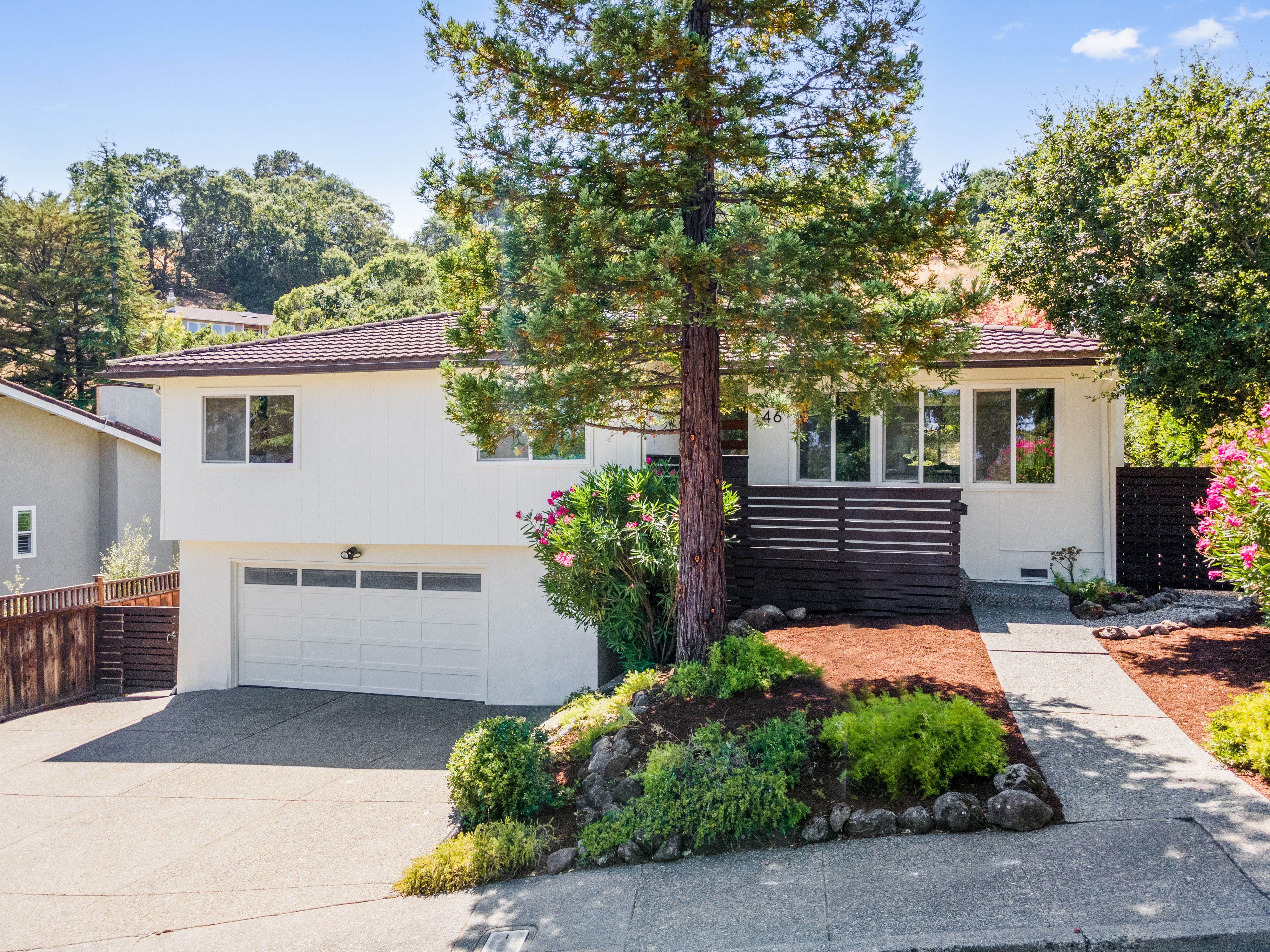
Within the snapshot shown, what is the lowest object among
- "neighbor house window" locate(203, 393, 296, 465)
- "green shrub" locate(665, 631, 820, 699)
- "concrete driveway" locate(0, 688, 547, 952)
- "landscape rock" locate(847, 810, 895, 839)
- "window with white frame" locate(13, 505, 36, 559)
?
"concrete driveway" locate(0, 688, 547, 952)

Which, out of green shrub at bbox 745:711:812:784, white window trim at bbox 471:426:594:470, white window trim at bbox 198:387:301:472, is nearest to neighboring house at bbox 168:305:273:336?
white window trim at bbox 198:387:301:472

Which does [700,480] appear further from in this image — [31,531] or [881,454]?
[31,531]

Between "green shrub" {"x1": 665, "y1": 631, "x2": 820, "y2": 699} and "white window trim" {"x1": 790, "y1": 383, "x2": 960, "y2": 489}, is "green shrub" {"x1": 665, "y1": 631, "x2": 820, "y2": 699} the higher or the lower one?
the lower one

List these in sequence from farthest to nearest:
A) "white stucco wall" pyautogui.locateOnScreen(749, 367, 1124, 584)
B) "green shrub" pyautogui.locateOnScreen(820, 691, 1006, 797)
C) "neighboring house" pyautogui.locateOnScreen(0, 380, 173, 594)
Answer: "neighboring house" pyautogui.locateOnScreen(0, 380, 173, 594)
"white stucco wall" pyautogui.locateOnScreen(749, 367, 1124, 584)
"green shrub" pyautogui.locateOnScreen(820, 691, 1006, 797)

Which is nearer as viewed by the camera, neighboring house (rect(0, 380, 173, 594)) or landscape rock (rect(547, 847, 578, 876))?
landscape rock (rect(547, 847, 578, 876))

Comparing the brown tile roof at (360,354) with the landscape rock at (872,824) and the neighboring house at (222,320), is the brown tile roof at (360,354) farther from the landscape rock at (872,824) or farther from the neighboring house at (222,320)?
the neighboring house at (222,320)

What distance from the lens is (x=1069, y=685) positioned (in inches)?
265

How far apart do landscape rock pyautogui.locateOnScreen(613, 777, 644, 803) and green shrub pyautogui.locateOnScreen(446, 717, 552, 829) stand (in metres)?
0.57

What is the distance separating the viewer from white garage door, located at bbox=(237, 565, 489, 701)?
11.9m

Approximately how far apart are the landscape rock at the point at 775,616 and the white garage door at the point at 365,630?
4476mm

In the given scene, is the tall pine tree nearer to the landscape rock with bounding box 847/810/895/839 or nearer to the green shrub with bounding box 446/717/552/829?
the green shrub with bounding box 446/717/552/829

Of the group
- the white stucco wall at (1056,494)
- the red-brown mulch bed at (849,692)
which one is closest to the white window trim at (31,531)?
the white stucco wall at (1056,494)

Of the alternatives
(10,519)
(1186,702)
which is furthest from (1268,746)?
(10,519)

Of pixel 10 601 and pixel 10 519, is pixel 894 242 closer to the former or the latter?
pixel 10 601
